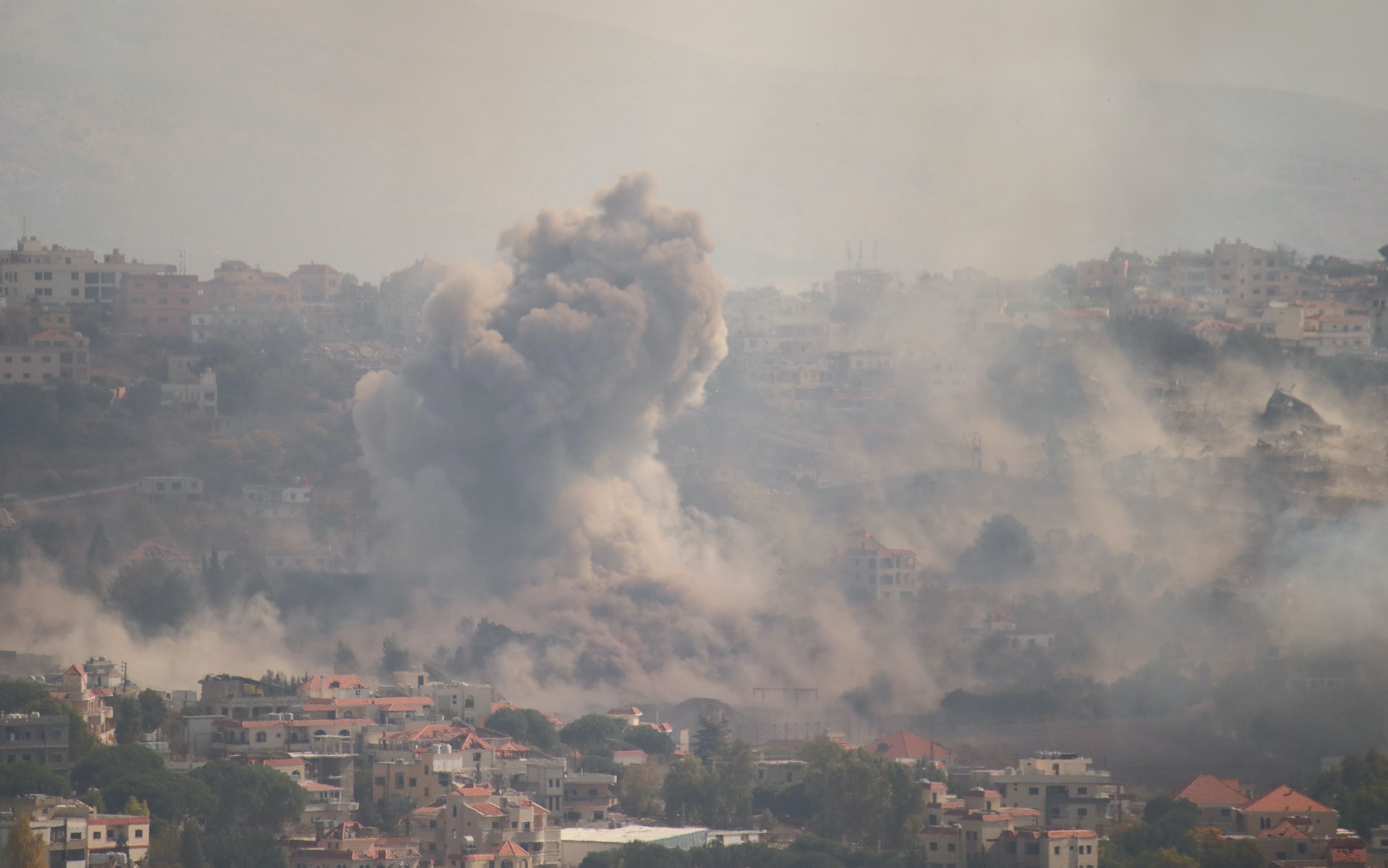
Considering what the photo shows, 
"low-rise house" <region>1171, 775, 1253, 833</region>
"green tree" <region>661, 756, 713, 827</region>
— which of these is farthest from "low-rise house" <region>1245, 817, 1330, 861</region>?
"green tree" <region>661, 756, 713, 827</region>

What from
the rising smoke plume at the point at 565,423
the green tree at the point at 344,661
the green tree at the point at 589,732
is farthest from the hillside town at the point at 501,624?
the rising smoke plume at the point at 565,423

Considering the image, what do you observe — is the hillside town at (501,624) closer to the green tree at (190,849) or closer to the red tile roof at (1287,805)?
the green tree at (190,849)

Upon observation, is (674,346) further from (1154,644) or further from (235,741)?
(235,741)

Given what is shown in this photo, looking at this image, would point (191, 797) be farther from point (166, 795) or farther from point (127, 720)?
point (127, 720)

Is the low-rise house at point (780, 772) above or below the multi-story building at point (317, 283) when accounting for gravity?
below

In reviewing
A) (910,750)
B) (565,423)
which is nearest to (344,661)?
(565,423)

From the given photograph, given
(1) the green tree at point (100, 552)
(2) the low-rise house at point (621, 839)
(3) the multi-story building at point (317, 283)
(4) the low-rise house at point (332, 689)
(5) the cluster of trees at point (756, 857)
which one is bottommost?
(5) the cluster of trees at point (756, 857)

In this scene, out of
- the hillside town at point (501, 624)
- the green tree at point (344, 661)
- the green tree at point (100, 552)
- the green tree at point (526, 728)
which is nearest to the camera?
the hillside town at point (501, 624)

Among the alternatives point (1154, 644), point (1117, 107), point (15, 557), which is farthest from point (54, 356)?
point (1117, 107)
